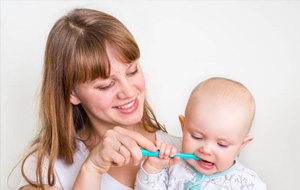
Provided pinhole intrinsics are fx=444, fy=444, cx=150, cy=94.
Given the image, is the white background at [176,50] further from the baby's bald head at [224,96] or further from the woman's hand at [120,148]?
the woman's hand at [120,148]

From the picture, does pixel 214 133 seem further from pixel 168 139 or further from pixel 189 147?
pixel 168 139

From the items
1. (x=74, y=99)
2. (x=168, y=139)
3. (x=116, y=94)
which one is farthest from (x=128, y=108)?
(x=168, y=139)

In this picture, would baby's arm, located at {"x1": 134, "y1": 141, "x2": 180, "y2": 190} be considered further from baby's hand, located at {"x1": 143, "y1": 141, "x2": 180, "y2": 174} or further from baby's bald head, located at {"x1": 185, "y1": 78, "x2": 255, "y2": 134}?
baby's bald head, located at {"x1": 185, "y1": 78, "x2": 255, "y2": 134}

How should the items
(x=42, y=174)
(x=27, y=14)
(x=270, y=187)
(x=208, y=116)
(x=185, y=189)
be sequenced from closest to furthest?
1. (x=208, y=116)
2. (x=185, y=189)
3. (x=42, y=174)
4. (x=270, y=187)
5. (x=27, y=14)

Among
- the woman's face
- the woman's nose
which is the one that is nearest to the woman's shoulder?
the woman's face

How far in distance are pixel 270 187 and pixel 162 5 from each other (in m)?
1.13

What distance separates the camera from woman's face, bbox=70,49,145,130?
168cm

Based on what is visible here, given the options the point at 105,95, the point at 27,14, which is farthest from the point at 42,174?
the point at 27,14

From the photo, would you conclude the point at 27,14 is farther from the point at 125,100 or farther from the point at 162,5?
the point at 125,100

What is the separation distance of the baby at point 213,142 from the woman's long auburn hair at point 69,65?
1.14ft

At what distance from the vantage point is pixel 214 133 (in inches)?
60.1

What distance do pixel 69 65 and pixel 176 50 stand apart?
2.97 ft

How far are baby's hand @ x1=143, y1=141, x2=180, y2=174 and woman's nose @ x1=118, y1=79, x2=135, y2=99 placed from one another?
0.25 m

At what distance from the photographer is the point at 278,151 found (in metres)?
2.23
